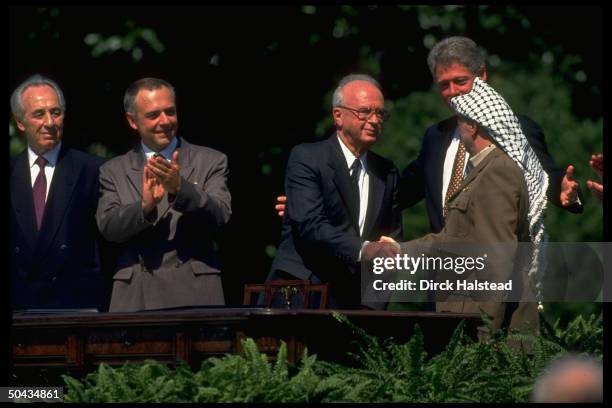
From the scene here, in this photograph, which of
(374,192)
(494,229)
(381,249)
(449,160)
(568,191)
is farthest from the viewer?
(374,192)

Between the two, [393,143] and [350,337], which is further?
[393,143]

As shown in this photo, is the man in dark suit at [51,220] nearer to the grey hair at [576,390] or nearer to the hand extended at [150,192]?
the hand extended at [150,192]

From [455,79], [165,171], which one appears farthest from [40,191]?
[455,79]

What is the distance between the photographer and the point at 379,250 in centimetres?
1178

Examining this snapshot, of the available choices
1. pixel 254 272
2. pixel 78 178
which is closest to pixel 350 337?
pixel 78 178

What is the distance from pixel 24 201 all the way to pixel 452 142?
316 cm

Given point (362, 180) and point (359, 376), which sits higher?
point (362, 180)

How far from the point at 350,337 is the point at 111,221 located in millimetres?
2102

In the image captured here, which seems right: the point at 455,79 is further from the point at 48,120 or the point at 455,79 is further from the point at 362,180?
the point at 48,120

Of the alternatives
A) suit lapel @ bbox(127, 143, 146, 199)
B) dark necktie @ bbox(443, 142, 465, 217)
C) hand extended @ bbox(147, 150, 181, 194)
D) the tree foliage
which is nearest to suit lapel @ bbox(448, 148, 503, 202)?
dark necktie @ bbox(443, 142, 465, 217)

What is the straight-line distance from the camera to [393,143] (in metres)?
50.9

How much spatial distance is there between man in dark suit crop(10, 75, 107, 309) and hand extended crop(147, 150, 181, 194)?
1093 mm

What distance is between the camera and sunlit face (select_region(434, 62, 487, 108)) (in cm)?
1205

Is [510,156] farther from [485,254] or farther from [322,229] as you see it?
[322,229]
